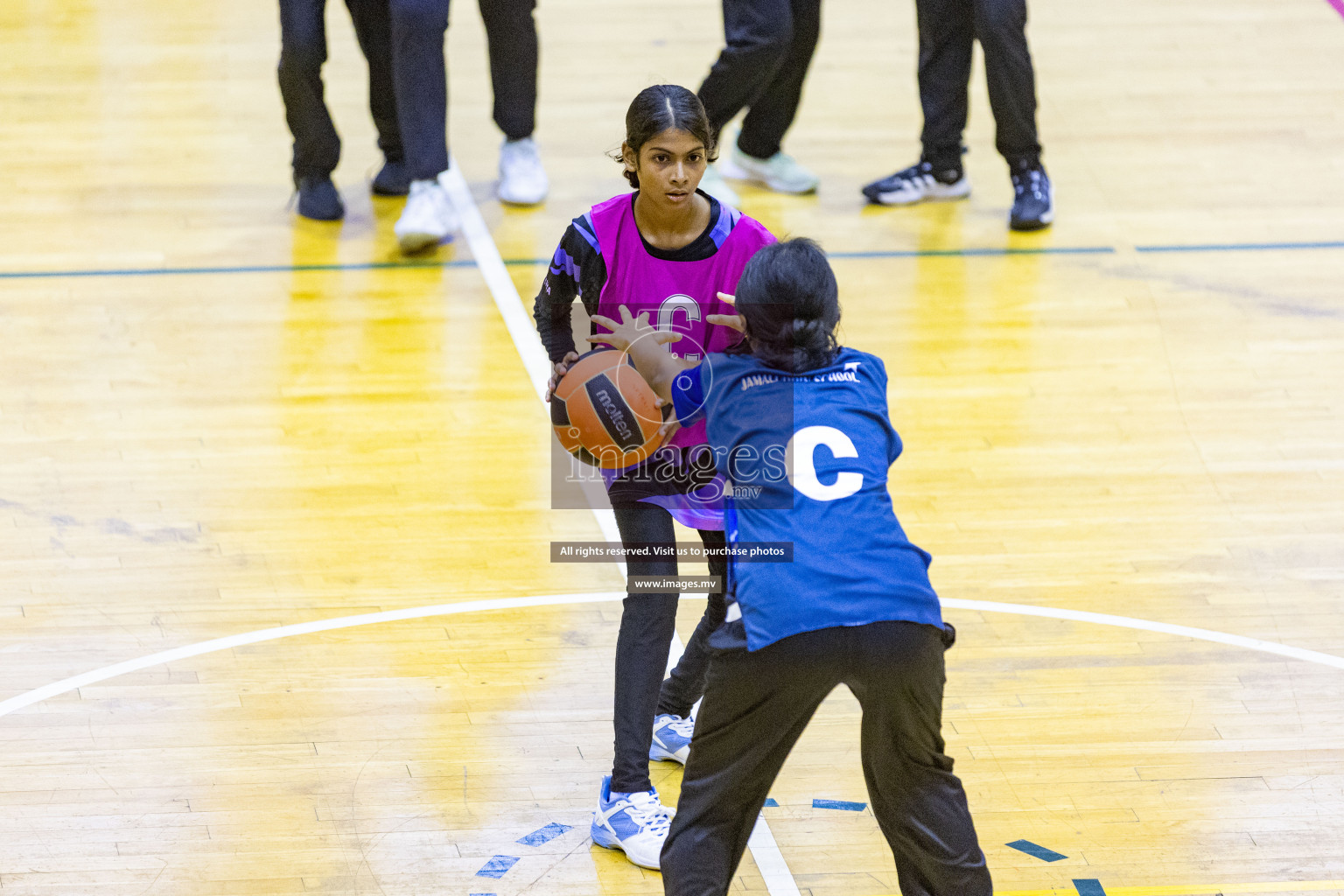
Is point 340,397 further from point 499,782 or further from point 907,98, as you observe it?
point 907,98

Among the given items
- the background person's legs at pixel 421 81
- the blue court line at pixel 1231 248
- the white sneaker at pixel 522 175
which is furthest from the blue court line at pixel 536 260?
the white sneaker at pixel 522 175

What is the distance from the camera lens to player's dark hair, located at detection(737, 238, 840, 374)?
2541 millimetres

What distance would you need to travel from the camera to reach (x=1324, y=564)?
4195 mm

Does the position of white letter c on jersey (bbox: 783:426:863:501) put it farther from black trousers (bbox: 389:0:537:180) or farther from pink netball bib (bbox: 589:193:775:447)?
black trousers (bbox: 389:0:537:180)

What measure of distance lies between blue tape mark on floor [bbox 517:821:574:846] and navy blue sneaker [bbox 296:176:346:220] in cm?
366

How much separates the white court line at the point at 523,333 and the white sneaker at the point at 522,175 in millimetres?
165

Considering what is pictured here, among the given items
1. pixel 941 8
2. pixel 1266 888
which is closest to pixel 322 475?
pixel 1266 888

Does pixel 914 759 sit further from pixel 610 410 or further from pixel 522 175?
pixel 522 175

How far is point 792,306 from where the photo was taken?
2.55 m

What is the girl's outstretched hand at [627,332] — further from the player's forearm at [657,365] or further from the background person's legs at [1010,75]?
the background person's legs at [1010,75]

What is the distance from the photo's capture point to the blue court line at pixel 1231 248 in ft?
19.7

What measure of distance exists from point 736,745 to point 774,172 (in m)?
4.42

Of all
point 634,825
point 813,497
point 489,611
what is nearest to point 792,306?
point 813,497

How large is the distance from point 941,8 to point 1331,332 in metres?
2.09
